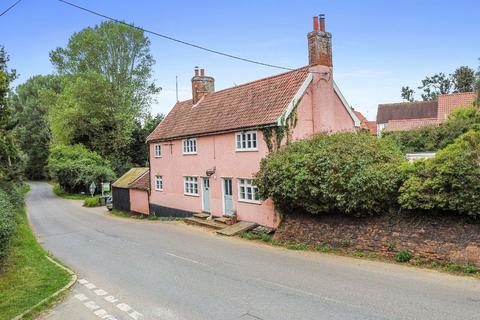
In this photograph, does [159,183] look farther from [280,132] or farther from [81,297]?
[81,297]

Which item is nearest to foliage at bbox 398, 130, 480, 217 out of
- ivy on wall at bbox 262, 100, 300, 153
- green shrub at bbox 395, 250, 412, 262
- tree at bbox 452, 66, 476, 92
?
green shrub at bbox 395, 250, 412, 262

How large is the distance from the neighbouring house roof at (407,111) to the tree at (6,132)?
178 feet

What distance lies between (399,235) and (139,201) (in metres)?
23.5

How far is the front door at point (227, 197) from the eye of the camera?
21.6 m

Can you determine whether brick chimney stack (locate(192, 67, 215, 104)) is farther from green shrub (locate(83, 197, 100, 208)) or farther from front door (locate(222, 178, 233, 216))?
green shrub (locate(83, 197, 100, 208))

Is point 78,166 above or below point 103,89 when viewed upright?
below

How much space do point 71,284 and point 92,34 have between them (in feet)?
135

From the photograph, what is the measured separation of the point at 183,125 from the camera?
26.4 metres

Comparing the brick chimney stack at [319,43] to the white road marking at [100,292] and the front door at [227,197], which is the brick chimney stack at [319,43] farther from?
the white road marking at [100,292]

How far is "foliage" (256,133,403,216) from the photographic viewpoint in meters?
13.4

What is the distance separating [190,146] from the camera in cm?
2522

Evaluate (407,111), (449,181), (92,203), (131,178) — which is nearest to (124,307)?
(449,181)

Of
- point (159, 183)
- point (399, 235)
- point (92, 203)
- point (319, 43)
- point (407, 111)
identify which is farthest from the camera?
point (407, 111)

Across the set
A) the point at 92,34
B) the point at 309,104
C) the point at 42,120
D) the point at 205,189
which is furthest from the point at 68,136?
the point at 309,104
